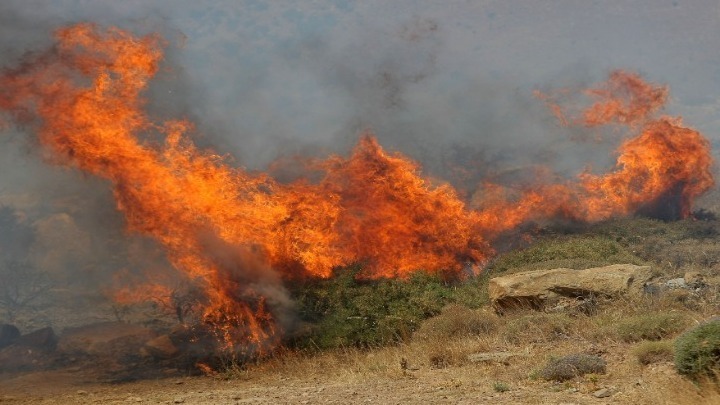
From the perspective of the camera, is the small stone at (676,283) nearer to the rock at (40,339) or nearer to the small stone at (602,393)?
the small stone at (602,393)

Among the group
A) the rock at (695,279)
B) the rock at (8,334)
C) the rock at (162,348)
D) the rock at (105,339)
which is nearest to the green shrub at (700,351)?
the rock at (695,279)

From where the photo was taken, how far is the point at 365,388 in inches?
466

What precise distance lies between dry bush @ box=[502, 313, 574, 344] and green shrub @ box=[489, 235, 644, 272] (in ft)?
20.5

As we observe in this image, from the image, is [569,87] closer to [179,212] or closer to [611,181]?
[611,181]

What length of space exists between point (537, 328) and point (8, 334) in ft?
58.0

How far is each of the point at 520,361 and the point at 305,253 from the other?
37.4 ft

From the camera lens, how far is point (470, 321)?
54.9ft

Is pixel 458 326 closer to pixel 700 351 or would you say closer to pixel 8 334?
pixel 700 351

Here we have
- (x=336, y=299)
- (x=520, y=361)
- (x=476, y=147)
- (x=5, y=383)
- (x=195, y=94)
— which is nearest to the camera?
(x=520, y=361)

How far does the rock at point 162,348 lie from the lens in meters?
18.7

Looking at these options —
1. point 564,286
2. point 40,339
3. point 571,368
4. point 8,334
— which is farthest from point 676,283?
point 8,334

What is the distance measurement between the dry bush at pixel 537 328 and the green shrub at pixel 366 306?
158 inches

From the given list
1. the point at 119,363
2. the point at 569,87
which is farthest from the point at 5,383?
the point at 569,87

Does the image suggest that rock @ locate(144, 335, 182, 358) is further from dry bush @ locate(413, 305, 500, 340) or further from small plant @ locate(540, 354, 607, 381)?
small plant @ locate(540, 354, 607, 381)
